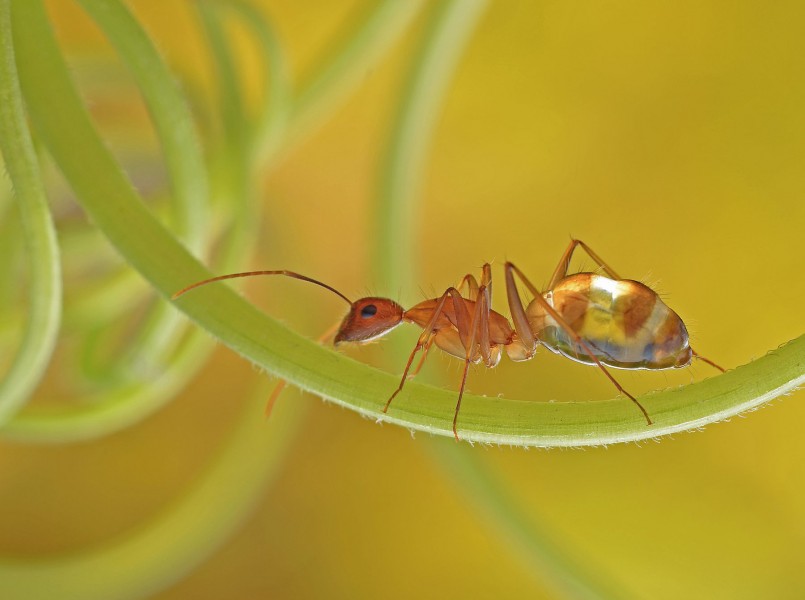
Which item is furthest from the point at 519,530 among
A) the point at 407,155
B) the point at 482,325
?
the point at 407,155

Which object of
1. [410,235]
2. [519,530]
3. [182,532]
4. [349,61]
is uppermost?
[349,61]

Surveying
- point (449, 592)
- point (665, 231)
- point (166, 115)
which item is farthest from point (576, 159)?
point (166, 115)

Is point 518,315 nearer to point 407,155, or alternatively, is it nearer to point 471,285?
point 471,285

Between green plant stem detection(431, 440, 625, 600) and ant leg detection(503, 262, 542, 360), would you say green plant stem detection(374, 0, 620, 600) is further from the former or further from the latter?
ant leg detection(503, 262, 542, 360)

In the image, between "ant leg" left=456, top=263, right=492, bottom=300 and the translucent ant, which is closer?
the translucent ant

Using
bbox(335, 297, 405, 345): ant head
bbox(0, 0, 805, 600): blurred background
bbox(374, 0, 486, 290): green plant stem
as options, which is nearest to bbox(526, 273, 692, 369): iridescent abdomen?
bbox(335, 297, 405, 345): ant head

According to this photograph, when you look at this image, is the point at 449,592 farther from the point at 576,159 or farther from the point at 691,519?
the point at 576,159
